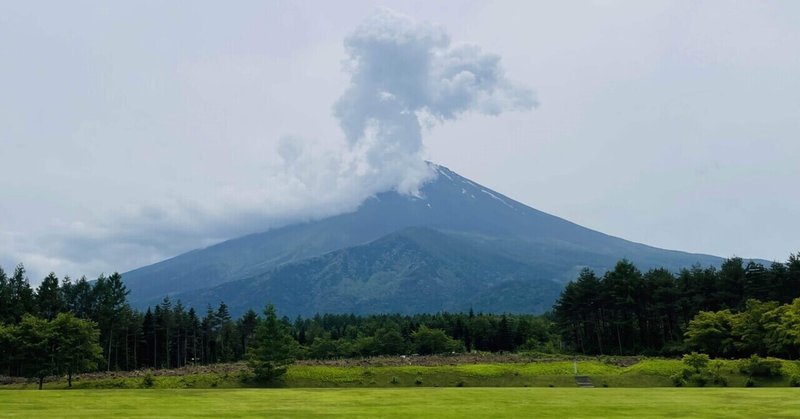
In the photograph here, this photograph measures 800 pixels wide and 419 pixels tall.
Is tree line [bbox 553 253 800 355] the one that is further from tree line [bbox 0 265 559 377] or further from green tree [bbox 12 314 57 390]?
green tree [bbox 12 314 57 390]

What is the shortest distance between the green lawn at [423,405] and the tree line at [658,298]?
32.0 m

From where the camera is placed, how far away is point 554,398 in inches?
1368

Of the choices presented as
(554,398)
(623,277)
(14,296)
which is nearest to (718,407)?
(554,398)

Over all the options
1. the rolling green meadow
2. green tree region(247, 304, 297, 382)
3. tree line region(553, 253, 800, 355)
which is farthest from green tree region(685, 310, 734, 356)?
green tree region(247, 304, 297, 382)

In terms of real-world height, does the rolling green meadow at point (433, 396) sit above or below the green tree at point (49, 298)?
below

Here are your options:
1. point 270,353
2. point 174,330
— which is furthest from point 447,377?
point 174,330

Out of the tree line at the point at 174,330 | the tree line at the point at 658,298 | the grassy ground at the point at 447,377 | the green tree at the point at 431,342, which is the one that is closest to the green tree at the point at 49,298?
the tree line at the point at 174,330

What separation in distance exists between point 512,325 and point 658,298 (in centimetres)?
3128

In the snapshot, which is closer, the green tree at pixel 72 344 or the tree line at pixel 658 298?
the green tree at pixel 72 344

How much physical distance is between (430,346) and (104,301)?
45108 millimetres

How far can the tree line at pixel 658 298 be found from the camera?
6569cm

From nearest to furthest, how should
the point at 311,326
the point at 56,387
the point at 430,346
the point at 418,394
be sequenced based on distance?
1. the point at 418,394
2. the point at 56,387
3. the point at 430,346
4. the point at 311,326

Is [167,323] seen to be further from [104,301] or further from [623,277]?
[623,277]

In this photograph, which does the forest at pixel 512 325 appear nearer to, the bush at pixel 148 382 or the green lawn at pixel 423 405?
the bush at pixel 148 382
